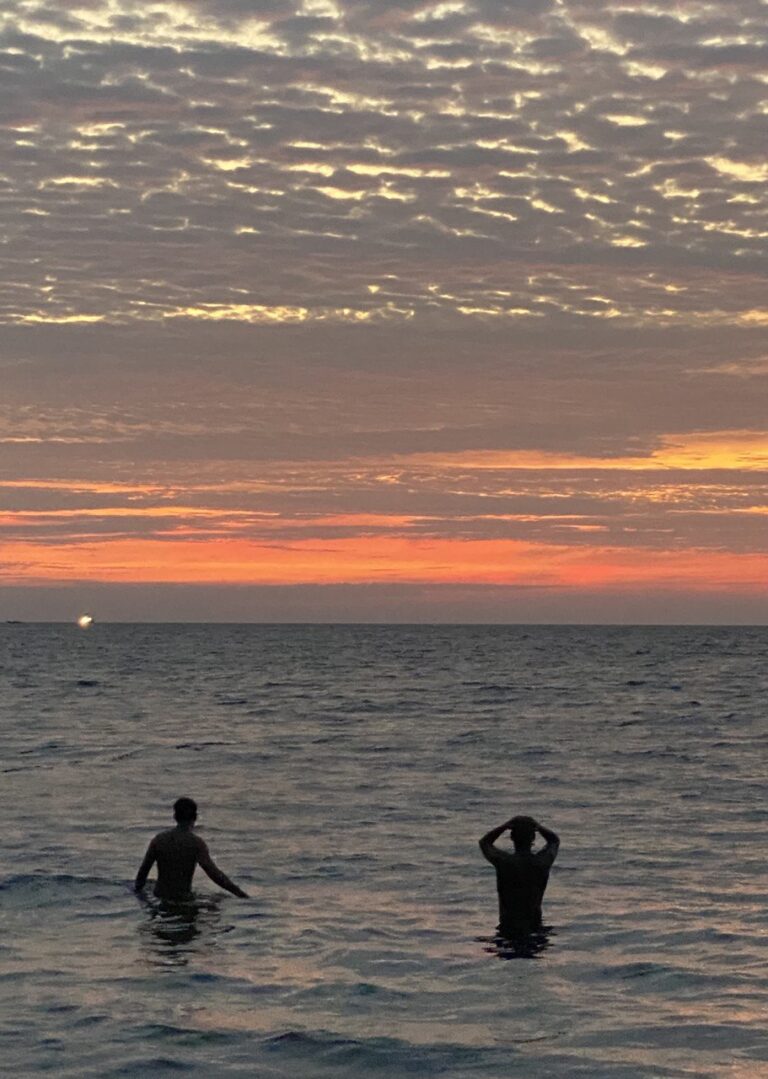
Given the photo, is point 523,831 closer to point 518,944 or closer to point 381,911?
point 518,944

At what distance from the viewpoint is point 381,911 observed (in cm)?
1934

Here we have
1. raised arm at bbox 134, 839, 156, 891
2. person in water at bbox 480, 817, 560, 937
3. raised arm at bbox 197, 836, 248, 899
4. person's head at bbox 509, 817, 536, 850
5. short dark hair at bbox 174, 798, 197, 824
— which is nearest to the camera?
person's head at bbox 509, 817, 536, 850

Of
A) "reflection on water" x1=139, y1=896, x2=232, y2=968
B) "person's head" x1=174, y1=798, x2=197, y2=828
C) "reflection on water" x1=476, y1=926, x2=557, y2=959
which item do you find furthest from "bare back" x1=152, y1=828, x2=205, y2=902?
"reflection on water" x1=476, y1=926, x2=557, y2=959

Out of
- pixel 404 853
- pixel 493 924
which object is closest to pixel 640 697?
pixel 404 853

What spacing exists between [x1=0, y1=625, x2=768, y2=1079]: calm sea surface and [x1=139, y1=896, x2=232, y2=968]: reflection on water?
5 centimetres

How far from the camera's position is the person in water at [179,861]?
1900 centimetres

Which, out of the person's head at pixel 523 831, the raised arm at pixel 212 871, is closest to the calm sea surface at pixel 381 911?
the raised arm at pixel 212 871

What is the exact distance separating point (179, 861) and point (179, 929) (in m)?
1.15

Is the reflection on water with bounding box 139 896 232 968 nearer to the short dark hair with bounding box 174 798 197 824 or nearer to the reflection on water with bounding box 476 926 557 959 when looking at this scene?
the short dark hair with bounding box 174 798 197 824

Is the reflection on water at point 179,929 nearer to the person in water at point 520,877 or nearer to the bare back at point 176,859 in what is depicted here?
the bare back at point 176,859

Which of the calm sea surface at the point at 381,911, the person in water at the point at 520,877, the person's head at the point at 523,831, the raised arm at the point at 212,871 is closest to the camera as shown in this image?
the calm sea surface at the point at 381,911

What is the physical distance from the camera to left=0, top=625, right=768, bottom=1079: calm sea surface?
13.4m

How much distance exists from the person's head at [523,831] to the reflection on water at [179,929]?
364cm

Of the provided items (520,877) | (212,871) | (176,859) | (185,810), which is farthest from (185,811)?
(520,877)
